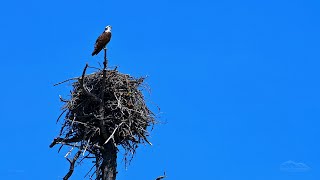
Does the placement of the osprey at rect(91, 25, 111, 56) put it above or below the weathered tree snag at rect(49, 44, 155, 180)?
above

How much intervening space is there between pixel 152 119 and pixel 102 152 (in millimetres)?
1294

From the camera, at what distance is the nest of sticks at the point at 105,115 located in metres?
11.9

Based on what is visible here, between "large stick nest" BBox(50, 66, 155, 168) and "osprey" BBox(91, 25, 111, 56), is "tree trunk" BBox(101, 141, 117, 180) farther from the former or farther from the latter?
"osprey" BBox(91, 25, 111, 56)

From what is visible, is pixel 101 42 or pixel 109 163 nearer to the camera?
pixel 109 163

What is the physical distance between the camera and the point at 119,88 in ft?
39.9

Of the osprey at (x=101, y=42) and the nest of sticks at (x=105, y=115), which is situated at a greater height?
the osprey at (x=101, y=42)

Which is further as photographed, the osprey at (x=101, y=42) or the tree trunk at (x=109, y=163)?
the osprey at (x=101, y=42)

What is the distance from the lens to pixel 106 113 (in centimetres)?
1212

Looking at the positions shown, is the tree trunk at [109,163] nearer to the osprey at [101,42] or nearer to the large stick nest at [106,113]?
the large stick nest at [106,113]

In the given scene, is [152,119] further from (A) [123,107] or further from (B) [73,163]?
(B) [73,163]

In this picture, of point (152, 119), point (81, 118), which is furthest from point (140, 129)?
point (81, 118)

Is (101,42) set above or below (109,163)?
above

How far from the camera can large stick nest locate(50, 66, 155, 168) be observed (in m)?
11.9

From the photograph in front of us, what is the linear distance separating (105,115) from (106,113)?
0.17 feet
